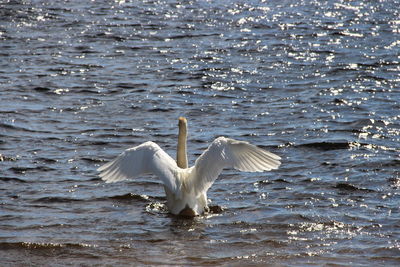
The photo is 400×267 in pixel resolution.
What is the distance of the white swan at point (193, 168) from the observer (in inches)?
382

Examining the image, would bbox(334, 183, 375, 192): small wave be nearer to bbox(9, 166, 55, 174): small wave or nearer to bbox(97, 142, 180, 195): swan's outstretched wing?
bbox(97, 142, 180, 195): swan's outstretched wing

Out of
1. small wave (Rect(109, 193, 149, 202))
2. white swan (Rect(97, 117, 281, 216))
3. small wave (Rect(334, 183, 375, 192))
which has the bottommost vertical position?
small wave (Rect(334, 183, 375, 192))

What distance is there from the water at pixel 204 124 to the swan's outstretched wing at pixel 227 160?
0.45 meters

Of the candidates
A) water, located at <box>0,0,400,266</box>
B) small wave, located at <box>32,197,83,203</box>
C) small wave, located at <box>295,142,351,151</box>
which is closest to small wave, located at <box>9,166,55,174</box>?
water, located at <box>0,0,400,266</box>

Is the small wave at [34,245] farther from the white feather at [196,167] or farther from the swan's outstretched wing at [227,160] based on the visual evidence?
the swan's outstretched wing at [227,160]

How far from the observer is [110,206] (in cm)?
1010

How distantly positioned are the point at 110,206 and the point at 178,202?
0.81 m

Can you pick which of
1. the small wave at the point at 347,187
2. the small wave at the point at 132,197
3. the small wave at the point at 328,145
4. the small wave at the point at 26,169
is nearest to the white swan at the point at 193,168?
the small wave at the point at 132,197

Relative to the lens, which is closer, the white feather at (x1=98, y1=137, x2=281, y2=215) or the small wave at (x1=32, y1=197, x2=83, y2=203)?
the white feather at (x1=98, y1=137, x2=281, y2=215)

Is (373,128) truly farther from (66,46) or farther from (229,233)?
(66,46)

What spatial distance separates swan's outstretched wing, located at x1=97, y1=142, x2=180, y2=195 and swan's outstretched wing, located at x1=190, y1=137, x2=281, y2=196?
0.26 metres

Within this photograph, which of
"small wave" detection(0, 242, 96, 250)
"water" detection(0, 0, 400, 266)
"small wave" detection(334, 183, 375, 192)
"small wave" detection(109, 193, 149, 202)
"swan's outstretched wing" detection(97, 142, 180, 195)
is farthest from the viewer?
"small wave" detection(334, 183, 375, 192)

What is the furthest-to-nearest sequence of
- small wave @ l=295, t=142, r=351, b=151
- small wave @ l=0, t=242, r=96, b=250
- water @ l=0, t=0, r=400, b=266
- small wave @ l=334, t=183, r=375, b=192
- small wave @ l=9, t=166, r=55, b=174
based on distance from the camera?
1. small wave @ l=295, t=142, r=351, b=151
2. small wave @ l=9, t=166, r=55, b=174
3. small wave @ l=334, t=183, r=375, b=192
4. water @ l=0, t=0, r=400, b=266
5. small wave @ l=0, t=242, r=96, b=250

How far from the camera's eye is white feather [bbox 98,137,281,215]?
970 centimetres
